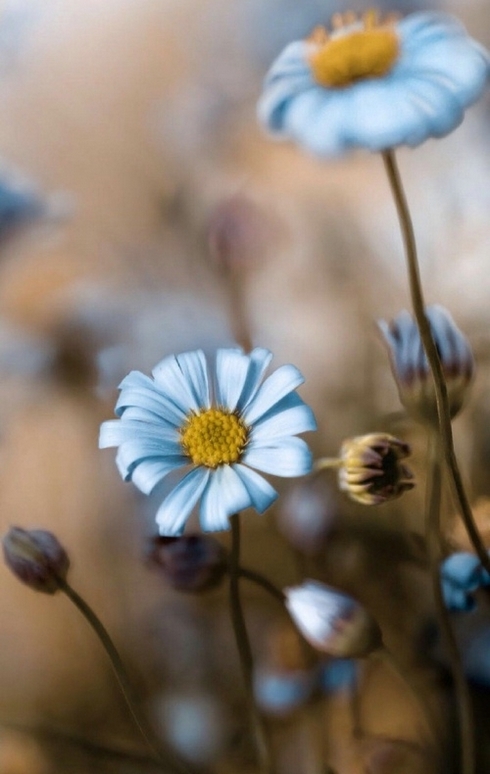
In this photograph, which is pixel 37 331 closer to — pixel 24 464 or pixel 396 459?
pixel 24 464

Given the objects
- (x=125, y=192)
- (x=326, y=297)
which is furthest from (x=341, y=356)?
(x=125, y=192)

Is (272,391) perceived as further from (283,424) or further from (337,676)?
Result: (337,676)

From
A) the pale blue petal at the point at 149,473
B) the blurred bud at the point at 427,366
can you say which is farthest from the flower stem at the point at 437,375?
the pale blue petal at the point at 149,473

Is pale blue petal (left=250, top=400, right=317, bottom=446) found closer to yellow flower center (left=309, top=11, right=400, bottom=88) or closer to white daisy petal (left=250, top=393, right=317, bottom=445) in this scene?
white daisy petal (left=250, top=393, right=317, bottom=445)

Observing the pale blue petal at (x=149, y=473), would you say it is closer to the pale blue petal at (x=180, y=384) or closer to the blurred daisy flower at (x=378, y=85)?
the pale blue petal at (x=180, y=384)

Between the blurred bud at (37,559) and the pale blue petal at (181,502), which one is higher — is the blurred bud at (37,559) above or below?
below

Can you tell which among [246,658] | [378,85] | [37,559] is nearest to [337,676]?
[246,658]

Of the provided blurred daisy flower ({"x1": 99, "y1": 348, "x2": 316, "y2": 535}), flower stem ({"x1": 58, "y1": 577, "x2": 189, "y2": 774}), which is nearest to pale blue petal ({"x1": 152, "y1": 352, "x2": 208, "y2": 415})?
blurred daisy flower ({"x1": 99, "y1": 348, "x2": 316, "y2": 535})
